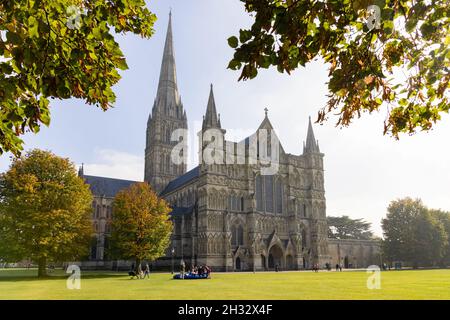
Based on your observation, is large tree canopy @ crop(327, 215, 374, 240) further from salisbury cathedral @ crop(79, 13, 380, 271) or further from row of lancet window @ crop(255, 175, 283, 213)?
row of lancet window @ crop(255, 175, 283, 213)

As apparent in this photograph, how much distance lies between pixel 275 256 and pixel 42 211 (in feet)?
124

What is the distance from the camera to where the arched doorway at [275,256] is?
203 ft

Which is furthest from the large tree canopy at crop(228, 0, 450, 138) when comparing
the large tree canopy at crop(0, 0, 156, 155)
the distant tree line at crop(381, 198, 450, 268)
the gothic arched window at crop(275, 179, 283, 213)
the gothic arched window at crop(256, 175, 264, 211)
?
the distant tree line at crop(381, 198, 450, 268)

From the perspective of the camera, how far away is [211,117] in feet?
200

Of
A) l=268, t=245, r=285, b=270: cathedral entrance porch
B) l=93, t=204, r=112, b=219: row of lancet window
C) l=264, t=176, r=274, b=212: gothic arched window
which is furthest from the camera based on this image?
l=93, t=204, r=112, b=219: row of lancet window

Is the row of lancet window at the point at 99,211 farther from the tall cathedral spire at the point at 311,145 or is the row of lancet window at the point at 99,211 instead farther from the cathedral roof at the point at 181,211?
the tall cathedral spire at the point at 311,145

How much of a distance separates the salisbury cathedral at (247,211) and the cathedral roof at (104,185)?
0.65 ft

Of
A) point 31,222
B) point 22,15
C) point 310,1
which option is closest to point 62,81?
point 22,15

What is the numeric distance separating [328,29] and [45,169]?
4015cm

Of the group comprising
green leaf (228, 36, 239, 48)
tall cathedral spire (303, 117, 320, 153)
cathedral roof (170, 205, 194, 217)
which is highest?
tall cathedral spire (303, 117, 320, 153)

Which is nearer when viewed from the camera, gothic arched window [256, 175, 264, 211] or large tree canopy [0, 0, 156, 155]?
large tree canopy [0, 0, 156, 155]

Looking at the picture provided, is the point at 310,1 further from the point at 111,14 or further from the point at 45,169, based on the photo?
the point at 45,169

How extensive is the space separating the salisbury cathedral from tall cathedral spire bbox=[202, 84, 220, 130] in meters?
0.16

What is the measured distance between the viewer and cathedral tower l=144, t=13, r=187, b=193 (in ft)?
271
